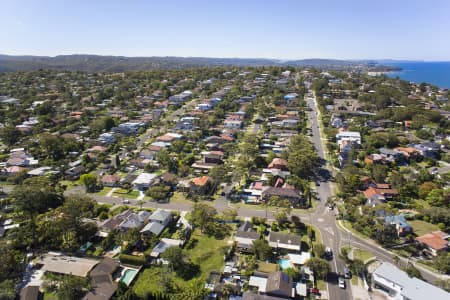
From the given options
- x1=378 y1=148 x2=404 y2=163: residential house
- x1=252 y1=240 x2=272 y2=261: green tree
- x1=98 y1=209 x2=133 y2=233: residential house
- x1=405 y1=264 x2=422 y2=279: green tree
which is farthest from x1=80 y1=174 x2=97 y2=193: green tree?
x1=378 y1=148 x2=404 y2=163: residential house

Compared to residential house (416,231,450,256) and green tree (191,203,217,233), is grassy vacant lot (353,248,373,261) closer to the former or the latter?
residential house (416,231,450,256)

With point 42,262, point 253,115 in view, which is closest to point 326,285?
point 42,262

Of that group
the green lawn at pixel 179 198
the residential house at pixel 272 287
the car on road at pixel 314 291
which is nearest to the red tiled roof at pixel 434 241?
the car on road at pixel 314 291

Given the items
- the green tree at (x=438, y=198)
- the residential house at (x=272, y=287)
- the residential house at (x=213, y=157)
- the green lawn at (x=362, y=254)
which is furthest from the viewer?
the residential house at (x=213, y=157)

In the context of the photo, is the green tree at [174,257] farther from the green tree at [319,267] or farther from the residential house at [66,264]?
the green tree at [319,267]

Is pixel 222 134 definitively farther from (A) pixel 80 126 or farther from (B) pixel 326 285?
(B) pixel 326 285

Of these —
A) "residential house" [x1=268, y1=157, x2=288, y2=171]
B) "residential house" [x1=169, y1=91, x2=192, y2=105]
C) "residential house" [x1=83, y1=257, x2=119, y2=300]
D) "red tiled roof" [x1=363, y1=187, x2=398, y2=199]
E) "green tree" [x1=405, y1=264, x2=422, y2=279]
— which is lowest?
"residential house" [x1=83, y1=257, x2=119, y2=300]

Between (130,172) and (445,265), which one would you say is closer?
(445,265)
